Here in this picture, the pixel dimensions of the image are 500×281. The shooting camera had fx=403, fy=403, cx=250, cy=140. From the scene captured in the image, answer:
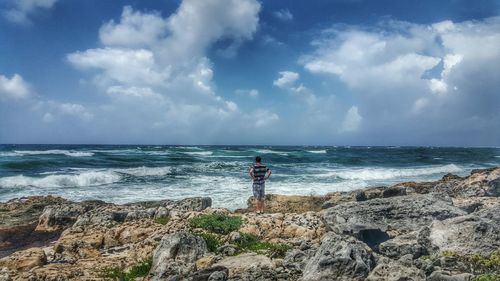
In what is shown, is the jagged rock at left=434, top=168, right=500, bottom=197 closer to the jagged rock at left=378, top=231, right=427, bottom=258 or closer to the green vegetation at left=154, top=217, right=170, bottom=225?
the jagged rock at left=378, top=231, right=427, bottom=258

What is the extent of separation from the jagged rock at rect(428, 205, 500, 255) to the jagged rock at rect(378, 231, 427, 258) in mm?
270

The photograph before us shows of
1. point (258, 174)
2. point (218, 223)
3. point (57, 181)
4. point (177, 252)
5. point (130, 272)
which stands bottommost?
point (57, 181)

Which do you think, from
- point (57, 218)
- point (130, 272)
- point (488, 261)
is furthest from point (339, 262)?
point (57, 218)

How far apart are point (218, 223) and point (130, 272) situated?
3.05 m

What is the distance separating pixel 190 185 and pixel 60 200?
30.6ft

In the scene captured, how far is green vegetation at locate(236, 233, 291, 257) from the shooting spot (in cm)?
824

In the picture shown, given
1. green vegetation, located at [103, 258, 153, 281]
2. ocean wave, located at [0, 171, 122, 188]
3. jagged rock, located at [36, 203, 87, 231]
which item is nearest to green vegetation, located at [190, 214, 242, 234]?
green vegetation, located at [103, 258, 153, 281]

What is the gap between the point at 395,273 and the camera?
569 centimetres

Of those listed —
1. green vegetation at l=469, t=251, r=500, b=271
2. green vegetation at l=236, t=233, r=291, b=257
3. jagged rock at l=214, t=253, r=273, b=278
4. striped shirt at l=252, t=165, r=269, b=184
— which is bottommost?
green vegetation at l=236, t=233, r=291, b=257

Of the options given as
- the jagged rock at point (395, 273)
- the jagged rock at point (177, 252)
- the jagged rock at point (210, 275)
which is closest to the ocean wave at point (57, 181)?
the jagged rock at point (177, 252)

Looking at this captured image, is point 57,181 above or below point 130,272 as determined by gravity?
below

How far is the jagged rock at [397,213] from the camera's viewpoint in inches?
424

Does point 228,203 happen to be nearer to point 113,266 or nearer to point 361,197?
point 361,197

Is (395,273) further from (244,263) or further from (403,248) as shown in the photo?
(244,263)
